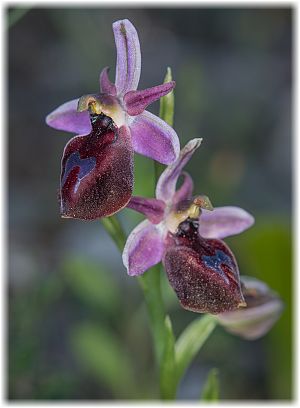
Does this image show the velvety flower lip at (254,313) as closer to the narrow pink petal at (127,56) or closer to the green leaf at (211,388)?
the green leaf at (211,388)

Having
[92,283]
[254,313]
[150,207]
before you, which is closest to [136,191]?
[254,313]

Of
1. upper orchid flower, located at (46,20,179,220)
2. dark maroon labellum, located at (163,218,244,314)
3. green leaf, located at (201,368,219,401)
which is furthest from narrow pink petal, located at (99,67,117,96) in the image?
green leaf, located at (201,368,219,401)

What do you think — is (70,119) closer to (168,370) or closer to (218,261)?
(218,261)

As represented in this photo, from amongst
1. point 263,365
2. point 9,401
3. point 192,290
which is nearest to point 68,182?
point 192,290

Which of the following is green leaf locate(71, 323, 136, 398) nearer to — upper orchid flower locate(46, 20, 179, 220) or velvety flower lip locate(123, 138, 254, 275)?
velvety flower lip locate(123, 138, 254, 275)

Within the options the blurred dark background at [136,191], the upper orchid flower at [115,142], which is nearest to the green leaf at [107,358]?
the blurred dark background at [136,191]

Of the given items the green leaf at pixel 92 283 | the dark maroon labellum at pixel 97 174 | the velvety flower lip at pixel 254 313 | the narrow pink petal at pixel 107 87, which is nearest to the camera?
the dark maroon labellum at pixel 97 174
